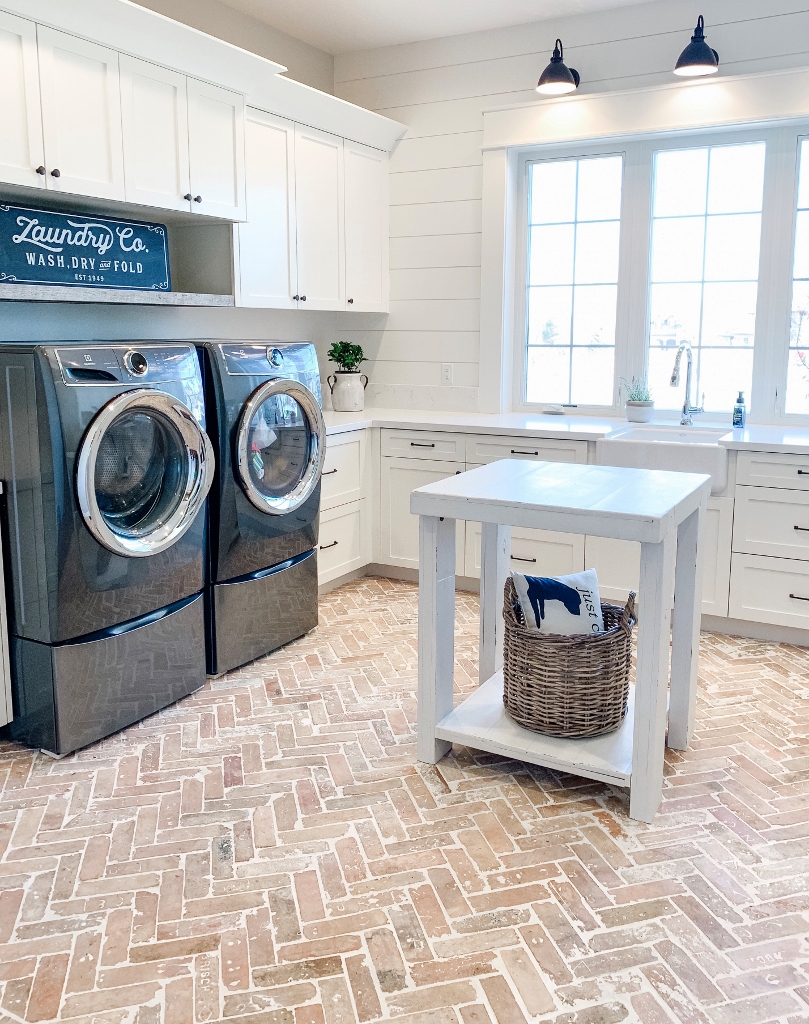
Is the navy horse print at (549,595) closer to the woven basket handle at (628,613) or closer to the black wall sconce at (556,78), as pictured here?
the woven basket handle at (628,613)

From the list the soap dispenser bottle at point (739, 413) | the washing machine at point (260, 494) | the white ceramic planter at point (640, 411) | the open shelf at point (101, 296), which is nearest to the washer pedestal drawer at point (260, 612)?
the washing machine at point (260, 494)

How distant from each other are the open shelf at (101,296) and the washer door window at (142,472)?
592mm

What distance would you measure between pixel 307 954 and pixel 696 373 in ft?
11.0

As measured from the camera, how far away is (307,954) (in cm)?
183

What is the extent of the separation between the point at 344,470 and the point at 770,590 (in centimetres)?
199

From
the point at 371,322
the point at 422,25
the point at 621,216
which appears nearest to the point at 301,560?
the point at 371,322

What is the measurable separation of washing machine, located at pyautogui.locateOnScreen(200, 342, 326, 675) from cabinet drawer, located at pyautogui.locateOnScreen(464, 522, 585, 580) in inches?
40.2

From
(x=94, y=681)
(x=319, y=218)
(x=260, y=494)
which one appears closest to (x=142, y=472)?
(x=260, y=494)

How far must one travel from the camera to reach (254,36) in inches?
166

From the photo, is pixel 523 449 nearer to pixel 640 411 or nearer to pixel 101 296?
pixel 640 411

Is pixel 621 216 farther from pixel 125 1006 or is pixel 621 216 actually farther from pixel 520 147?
pixel 125 1006

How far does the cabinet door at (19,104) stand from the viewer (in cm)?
264

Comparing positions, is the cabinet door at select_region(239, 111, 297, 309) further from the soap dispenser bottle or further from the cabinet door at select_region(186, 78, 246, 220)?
the soap dispenser bottle

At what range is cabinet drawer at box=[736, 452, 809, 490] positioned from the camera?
11.5ft
